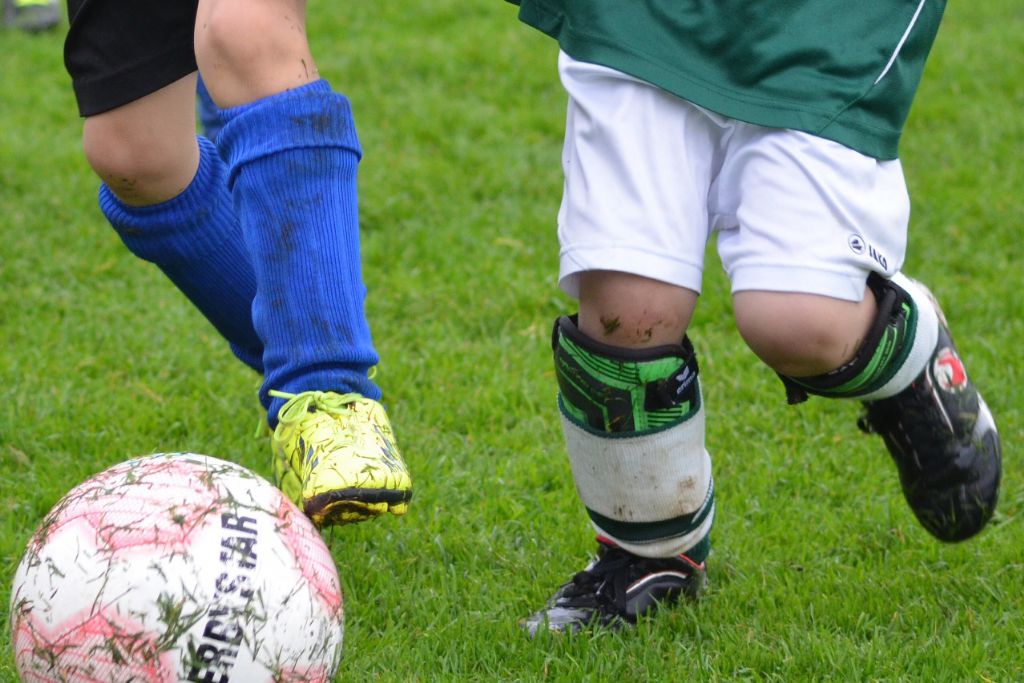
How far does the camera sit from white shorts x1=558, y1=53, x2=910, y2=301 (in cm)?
219

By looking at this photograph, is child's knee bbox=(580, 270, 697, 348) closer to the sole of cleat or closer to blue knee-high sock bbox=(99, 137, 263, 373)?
the sole of cleat

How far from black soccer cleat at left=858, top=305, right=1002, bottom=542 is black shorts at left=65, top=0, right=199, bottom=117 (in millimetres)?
1499

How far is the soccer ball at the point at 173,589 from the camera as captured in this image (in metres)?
1.84

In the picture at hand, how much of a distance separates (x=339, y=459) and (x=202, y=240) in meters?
0.87

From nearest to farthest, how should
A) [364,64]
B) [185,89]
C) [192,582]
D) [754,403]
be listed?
[192,582], [185,89], [754,403], [364,64]

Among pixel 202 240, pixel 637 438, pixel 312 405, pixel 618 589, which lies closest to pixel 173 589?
pixel 312 405

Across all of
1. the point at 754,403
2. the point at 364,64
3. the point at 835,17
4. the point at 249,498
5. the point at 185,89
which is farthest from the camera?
the point at 364,64

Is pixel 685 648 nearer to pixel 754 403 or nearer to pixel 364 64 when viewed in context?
pixel 754 403

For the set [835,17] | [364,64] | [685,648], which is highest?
[835,17]

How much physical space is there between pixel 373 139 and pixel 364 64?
0.91 meters

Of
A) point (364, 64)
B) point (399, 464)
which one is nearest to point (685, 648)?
point (399, 464)

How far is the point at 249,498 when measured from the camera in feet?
6.58

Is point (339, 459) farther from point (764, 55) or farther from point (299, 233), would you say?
point (764, 55)

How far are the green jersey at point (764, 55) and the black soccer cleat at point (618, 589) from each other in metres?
0.87
